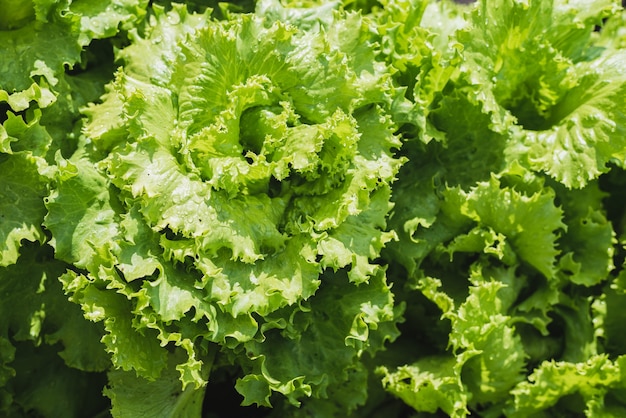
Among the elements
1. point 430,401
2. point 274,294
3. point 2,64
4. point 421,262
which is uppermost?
point 2,64

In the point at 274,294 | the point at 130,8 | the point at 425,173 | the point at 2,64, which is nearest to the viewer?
the point at 274,294

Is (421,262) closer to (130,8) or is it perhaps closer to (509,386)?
(509,386)

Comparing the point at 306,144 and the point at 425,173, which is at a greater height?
the point at 306,144

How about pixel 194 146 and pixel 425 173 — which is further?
pixel 425 173

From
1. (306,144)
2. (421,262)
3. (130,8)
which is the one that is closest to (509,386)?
(421,262)

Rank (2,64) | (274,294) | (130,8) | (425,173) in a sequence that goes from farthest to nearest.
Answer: (425,173) → (130,8) → (2,64) → (274,294)
